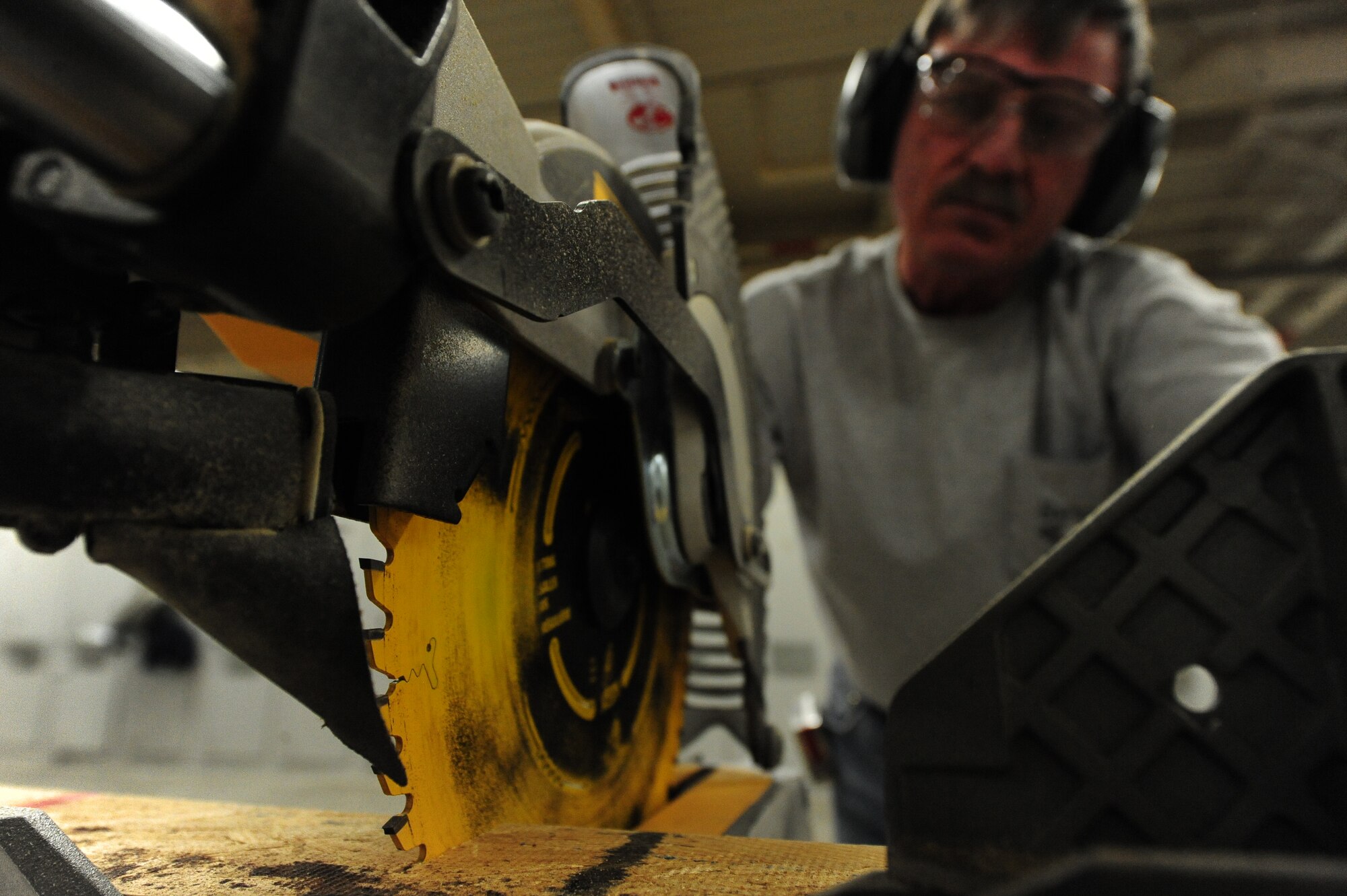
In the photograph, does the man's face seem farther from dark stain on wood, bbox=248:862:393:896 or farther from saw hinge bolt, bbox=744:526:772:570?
dark stain on wood, bbox=248:862:393:896

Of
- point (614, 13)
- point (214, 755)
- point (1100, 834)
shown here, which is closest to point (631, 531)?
point (1100, 834)

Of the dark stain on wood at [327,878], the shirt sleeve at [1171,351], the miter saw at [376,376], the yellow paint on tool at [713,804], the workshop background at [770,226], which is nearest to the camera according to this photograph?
the miter saw at [376,376]

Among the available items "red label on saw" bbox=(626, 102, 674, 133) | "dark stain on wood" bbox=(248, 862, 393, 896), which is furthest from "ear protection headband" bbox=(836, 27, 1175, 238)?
"dark stain on wood" bbox=(248, 862, 393, 896)

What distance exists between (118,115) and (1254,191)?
4166mm

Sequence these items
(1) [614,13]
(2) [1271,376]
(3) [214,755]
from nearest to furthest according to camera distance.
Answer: (2) [1271,376] → (1) [614,13] → (3) [214,755]

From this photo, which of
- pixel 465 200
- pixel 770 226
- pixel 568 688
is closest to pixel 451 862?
pixel 568 688

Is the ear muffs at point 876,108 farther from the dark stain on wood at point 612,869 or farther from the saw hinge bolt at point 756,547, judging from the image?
the dark stain on wood at point 612,869

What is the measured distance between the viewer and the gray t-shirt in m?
1.24

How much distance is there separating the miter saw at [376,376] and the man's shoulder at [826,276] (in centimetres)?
80

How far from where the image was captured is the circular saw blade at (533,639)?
48 centimetres

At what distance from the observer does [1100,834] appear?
0.36 m

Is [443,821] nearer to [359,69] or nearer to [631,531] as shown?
[631,531]

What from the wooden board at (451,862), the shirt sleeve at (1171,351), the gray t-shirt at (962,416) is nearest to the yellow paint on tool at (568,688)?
the wooden board at (451,862)

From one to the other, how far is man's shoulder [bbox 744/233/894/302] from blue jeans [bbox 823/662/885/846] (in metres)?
0.83
